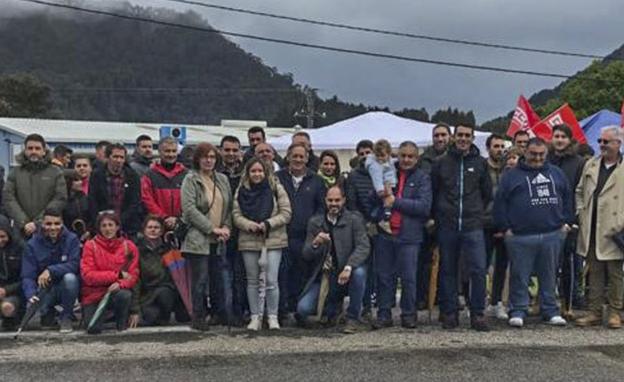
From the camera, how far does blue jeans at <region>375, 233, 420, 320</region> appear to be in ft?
24.7

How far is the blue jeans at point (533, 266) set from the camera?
7.64 meters

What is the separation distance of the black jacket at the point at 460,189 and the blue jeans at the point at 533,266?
0.54 metres

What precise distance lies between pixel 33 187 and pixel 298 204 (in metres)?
2.90

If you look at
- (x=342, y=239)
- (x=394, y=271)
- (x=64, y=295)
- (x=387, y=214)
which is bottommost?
(x=64, y=295)

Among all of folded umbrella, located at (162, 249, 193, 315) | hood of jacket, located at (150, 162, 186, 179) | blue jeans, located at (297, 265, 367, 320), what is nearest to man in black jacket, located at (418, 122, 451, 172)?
blue jeans, located at (297, 265, 367, 320)

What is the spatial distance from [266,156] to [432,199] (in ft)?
6.27

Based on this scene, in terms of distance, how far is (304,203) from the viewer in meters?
7.75

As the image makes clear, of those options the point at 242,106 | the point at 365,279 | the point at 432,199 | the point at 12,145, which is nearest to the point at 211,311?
the point at 365,279

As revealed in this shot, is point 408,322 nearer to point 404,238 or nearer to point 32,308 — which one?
point 404,238

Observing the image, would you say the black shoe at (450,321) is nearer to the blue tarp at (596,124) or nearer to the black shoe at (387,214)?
the black shoe at (387,214)

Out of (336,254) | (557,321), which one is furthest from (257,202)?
(557,321)

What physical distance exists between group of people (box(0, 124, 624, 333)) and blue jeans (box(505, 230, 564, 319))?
2cm

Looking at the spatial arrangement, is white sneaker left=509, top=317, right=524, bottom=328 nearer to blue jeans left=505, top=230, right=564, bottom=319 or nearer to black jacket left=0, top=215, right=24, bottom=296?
blue jeans left=505, top=230, right=564, bottom=319

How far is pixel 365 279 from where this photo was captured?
757 cm
